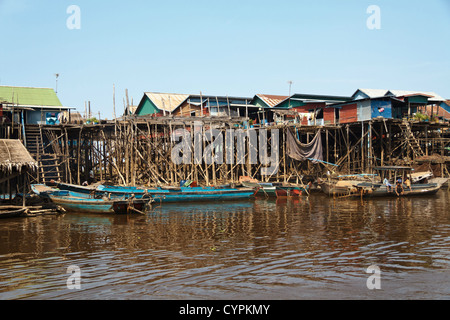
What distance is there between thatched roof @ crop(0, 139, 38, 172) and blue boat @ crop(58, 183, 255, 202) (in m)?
3.61

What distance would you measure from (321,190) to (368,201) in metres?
5.96

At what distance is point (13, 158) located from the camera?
19.5 m

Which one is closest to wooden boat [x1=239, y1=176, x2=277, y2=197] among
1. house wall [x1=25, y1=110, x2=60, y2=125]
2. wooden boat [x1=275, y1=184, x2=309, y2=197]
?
wooden boat [x1=275, y1=184, x2=309, y2=197]

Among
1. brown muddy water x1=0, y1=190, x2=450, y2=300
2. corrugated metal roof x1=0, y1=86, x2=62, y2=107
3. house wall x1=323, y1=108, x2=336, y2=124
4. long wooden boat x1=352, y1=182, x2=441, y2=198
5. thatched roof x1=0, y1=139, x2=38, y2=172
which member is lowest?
brown muddy water x1=0, y1=190, x2=450, y2=300

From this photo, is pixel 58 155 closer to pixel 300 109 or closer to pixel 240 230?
pixel 240 230

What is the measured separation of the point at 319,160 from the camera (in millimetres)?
32156

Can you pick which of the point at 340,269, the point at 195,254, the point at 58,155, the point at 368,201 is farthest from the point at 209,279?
the point at 58,155

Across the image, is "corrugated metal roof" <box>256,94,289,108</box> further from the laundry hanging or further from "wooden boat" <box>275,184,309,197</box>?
"wooden boat" <box>275,184,309,197</box>

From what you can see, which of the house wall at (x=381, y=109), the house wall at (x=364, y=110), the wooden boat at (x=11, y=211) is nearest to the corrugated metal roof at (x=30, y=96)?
the wooden boat at (x=11, y=211)

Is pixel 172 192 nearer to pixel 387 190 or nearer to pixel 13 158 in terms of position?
pixel 13 158

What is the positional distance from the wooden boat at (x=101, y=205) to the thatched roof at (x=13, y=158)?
2468 mm

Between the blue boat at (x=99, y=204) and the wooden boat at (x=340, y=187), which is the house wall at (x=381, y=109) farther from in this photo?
the blue boat at (x=99, y=204)

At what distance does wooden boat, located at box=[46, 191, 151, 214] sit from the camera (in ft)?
67.9

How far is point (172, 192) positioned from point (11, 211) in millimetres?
8540
